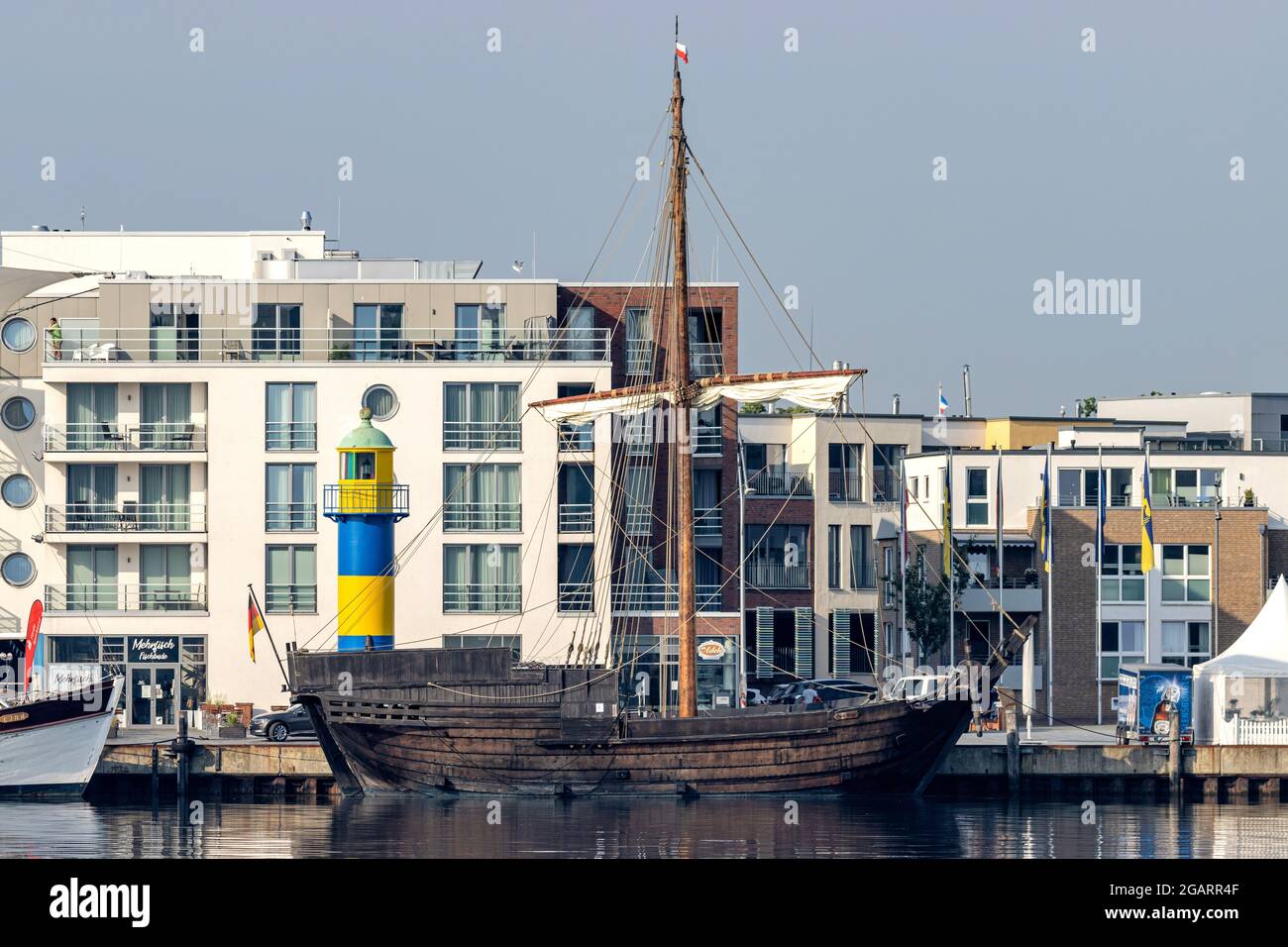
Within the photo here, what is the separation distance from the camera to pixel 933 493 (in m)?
77.4

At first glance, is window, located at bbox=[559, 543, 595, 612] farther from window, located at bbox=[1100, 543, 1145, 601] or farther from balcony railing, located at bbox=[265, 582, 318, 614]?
window, located at bbox=[1100, 543, 1145, 601]

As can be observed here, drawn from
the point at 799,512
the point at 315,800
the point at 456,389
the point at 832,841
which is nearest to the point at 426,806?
the point at 315,800

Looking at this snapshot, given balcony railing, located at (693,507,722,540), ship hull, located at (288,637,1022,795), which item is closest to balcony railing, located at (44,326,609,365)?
balcony railing, located at (693,507,722,540)

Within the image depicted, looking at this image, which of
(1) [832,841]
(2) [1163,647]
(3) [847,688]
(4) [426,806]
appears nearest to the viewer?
(1) [832,841]

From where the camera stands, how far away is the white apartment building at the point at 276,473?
66500 millimetres

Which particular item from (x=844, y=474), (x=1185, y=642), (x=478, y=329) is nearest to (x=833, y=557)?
(x=844, y=474)

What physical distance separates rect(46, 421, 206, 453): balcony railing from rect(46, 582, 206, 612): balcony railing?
4745mm

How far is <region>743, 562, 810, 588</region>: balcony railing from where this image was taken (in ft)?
243

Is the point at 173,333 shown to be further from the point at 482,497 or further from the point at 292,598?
the point at 482,497

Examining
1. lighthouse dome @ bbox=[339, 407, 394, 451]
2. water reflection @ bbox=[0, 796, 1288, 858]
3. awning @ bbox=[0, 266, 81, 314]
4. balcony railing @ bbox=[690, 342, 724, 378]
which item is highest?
awning @ bbox=[0, 266, 81, 314]

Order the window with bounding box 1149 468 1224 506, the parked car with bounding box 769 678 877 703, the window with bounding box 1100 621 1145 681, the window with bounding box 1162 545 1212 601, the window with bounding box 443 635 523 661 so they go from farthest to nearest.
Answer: the window with bounding box 1149 468 1224 506 < the window with bounding box 1162 545 1212 601 < the window with bounding box 1100 621 1145 681 < the window with bounding box 443 635 523 661 < the parked car with bounding box 769 678 877 703

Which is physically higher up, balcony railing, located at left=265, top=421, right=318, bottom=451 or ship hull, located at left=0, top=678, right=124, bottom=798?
balcony railing, located at left=265, top=421, right=318, bottom=451

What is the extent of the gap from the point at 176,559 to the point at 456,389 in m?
11.5

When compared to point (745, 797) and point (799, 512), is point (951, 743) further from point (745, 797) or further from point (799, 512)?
point (799, 512)
